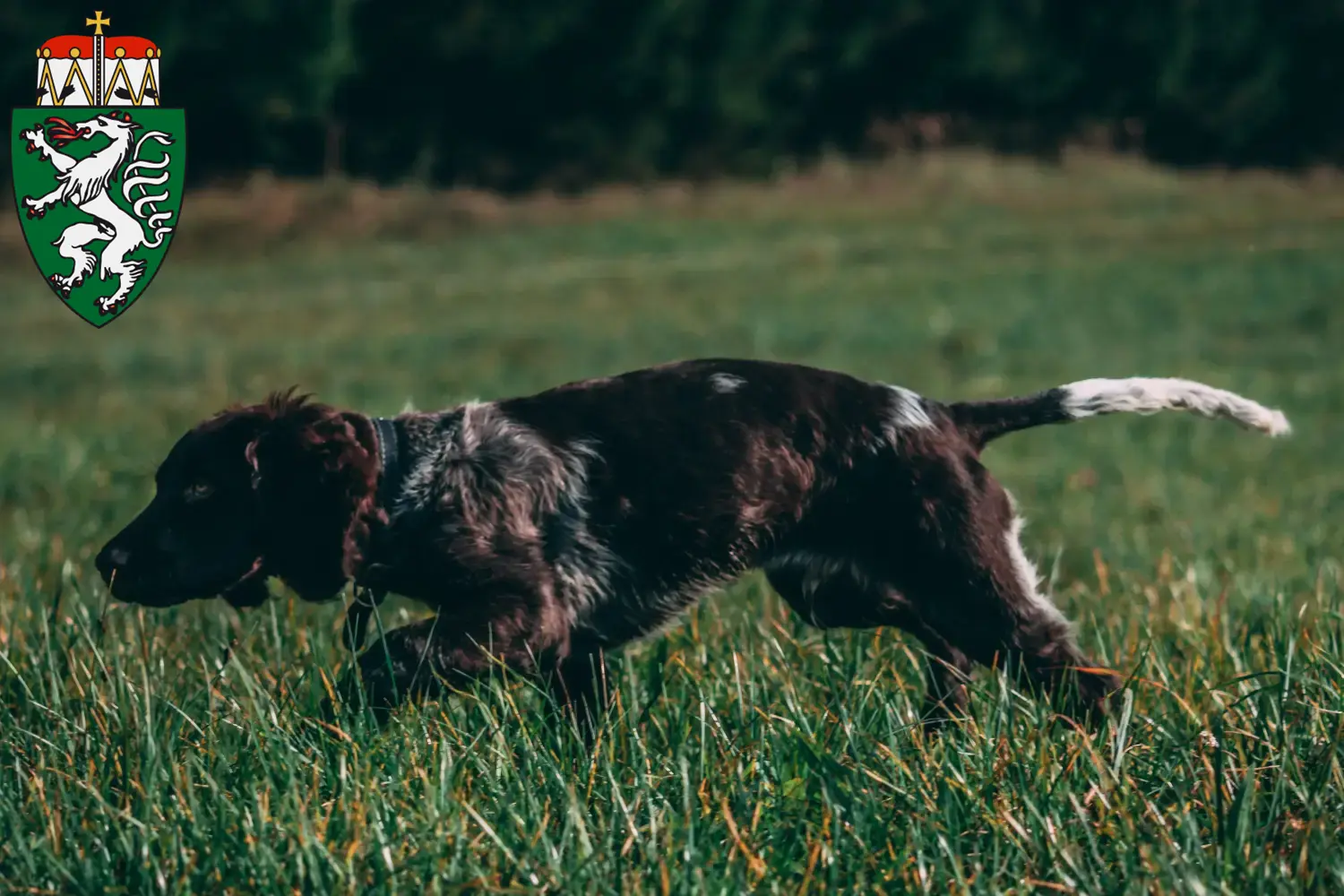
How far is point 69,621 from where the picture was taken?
15.4ft

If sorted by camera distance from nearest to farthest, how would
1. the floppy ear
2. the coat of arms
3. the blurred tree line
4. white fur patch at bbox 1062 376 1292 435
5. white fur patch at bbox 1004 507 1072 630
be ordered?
1. the floppy ear
2. white fur patch at bbox 1004 507 1072 630
3. white fur patch at bbox 1062 376 1292 435
4. the coat of arms
5. the blurred tree line

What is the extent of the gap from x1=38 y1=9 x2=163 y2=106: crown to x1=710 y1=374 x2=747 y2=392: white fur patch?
1748 mm

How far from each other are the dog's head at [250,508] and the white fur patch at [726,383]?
0.89m

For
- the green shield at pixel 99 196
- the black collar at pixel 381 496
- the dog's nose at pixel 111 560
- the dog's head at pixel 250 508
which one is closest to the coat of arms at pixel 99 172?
the green shield at pixel 99 196

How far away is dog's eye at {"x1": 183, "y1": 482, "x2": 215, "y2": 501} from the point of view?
4039 millimetres

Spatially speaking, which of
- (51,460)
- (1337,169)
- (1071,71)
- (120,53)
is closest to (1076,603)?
(120,53)

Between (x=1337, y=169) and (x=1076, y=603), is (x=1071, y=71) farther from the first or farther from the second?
(x=1076, y=603)

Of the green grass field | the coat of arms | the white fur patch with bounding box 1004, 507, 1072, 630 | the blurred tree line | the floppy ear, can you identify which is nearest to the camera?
the green grass field

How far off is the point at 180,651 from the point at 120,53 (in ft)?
5.72

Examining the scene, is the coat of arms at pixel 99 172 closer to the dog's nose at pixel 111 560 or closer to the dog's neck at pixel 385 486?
the dog's nose at pixel 111 560

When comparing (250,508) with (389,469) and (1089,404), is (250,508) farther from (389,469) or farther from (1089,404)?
(1089,404)

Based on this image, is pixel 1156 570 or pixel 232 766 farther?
pixel 1156 570

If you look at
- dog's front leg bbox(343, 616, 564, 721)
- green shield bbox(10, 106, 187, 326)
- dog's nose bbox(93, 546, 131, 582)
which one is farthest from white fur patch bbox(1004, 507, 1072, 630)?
green shield bbox(10, 106, 187, 326)

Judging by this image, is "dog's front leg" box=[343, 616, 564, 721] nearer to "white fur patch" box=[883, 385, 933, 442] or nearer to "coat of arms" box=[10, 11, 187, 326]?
"white fur patch" box=[883, 385, 933, 442]
